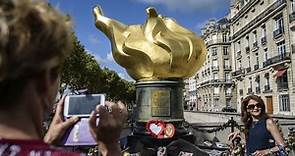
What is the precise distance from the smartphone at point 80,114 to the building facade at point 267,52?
3450cm

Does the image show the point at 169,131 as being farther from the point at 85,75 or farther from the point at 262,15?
the point at 262,15

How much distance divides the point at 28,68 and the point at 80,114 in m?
0.77

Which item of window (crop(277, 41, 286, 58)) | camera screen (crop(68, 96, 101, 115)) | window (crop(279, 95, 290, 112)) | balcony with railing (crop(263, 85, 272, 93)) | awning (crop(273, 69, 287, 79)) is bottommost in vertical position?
camera screen (crop(68, 96, 101, 115))

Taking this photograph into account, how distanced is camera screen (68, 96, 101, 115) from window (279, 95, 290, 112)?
36040 mm

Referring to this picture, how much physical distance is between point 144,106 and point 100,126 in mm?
8485

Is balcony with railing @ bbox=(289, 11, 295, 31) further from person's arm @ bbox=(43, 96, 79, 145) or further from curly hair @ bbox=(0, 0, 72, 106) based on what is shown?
curly hair @ bbox=(0, 0, 72, 106)

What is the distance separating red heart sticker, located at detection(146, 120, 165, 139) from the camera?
30.1 ft

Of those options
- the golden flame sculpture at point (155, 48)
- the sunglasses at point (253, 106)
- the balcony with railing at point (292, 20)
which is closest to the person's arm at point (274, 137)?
the sunglasses at point (253, 106)

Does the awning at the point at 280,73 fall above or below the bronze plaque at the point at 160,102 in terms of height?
above

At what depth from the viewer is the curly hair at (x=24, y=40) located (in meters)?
1.16

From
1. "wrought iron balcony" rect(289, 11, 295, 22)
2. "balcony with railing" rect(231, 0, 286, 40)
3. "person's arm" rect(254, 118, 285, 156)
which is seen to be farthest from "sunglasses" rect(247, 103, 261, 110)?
"balcony with railing" rect(231, 0, 286, 40)

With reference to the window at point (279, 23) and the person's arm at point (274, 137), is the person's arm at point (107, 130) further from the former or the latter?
the window at point (279, 23)

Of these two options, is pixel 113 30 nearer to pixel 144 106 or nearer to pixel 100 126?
pixel 144 106

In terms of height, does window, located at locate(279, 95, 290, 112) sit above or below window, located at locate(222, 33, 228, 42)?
below
